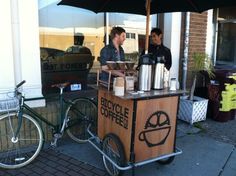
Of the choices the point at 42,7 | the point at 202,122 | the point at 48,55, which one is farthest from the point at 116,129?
the point at 202,122

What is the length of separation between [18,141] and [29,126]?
24cm

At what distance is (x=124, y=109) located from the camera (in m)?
3.26

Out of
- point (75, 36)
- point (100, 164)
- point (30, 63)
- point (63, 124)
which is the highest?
point (75, 36)

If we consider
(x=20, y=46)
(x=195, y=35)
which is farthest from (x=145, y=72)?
(x=195, y=35)

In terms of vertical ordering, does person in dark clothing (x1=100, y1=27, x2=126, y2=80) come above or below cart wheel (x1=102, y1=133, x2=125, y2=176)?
above

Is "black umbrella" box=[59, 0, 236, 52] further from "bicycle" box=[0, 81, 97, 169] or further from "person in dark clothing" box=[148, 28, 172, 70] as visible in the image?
"bicycle" box=[0, 81, 97, 169]

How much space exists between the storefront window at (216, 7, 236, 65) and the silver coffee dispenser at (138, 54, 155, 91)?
15.1ft

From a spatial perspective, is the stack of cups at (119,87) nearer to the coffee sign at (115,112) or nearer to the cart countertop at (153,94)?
the cart countertop at (153,94)

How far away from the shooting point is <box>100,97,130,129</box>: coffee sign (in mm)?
3264

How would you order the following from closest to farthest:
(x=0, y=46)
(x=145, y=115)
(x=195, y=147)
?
(x=145, y=115) < (x=0, y=46) < (x=195, y=147)

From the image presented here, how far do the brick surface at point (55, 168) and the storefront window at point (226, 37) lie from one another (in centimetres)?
496

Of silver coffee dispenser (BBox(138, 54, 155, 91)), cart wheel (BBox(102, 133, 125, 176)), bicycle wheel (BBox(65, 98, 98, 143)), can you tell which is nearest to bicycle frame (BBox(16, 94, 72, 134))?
bicycle wheel (BBox(65, 98, 98, 143))

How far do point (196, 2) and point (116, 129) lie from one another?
198 centimetres

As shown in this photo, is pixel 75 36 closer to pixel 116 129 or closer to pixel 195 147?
pixel 116 129
